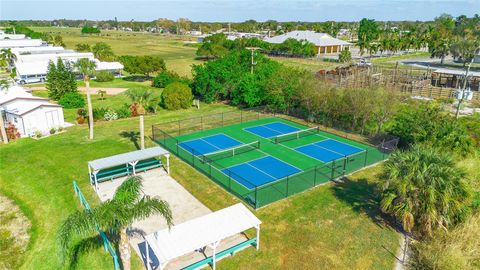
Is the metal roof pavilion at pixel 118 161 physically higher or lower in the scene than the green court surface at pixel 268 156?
higher

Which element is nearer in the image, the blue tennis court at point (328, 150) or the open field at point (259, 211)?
the open field at point (259, 211)

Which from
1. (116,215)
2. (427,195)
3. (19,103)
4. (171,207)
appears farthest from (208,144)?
(19,103)

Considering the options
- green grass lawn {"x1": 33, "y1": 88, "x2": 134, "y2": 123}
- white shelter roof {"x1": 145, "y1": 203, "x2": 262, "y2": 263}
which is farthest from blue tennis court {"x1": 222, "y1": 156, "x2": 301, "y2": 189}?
green grass lawn {"x1": 33, "y1": 88, "x2": 134, "y2": 123}

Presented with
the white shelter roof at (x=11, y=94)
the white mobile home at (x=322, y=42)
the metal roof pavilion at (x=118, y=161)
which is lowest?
the metal roof pavilion at (x=118, y=161)

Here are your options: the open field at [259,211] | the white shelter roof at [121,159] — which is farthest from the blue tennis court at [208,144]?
the white shelter roof at [121,159]

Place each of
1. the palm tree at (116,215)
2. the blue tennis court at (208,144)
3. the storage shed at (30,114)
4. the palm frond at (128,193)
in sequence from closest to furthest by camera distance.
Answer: the palm tree at (116,215)
the palm frond at (128,193)
the blue tennis court at (208,144)
the storage shed at (30,114)

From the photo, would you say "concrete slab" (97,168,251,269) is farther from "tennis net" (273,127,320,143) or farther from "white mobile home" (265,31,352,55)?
"white mobile home" (265,31,352,55)

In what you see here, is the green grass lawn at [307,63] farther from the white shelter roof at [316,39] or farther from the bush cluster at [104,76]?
the bush cluster at [104,76]
